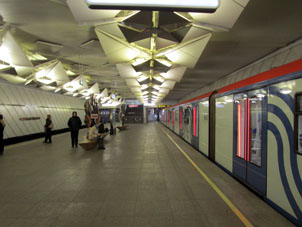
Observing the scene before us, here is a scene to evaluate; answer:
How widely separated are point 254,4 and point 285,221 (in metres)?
5.58

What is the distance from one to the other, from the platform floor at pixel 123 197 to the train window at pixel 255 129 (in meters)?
0.85

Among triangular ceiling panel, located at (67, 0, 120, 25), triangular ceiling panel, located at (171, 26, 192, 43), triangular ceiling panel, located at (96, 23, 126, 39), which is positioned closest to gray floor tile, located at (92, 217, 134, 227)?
triangular ceiling panel, located at (67, 0, 120, 25)

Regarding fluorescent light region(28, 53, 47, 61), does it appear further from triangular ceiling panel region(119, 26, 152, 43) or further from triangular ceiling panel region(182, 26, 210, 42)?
triangular ceiling panel region(182, 26, 210, 42)

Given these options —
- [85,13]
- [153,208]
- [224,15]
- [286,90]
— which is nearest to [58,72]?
[85,13]

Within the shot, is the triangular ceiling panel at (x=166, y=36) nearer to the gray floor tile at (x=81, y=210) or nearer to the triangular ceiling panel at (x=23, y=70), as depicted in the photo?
the gray floor tile at (x=81, y=210)

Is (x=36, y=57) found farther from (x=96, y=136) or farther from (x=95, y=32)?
(x=96, y=136)

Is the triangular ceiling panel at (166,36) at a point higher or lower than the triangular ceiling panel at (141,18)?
higher

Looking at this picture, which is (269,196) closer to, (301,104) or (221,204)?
(221,204)

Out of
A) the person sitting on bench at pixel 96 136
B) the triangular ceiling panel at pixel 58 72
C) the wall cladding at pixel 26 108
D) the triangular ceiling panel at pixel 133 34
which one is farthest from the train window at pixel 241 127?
the wall cladding at pixel 26 108

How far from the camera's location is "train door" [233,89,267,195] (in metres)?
3.67

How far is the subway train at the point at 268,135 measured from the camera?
2.86 m

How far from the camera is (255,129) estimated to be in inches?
161

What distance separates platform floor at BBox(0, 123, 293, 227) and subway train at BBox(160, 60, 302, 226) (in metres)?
0.35

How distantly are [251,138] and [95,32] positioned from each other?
714 centimetres
